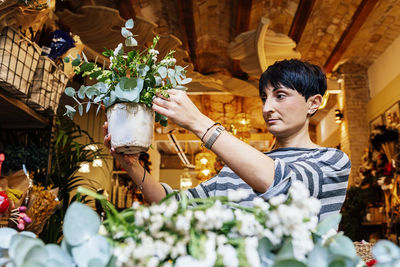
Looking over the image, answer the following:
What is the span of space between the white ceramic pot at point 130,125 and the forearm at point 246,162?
25 cm

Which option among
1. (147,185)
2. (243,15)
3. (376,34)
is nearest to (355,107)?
(376,34)

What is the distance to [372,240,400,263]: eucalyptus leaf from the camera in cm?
48

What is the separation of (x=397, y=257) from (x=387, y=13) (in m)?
6.34

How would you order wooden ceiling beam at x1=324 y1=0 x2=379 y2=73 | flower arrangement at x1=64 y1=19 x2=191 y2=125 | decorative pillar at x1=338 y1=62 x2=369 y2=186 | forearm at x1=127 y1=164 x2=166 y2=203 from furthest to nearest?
decorative pillar at x1=338 y1=62 x2=369 y2=186 < wooden ceiling beam at x1=324 y1=0 x2=379 y2=73 < forearm at x1=127 y1=164 x2=166 y2=203 < flower arrangement at x1=64 y1=19 x2=191 y2=125

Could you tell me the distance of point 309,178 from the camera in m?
0.90

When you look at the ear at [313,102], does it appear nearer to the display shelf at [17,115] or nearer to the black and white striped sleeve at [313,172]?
the black and white striped sleeve at [313,172]

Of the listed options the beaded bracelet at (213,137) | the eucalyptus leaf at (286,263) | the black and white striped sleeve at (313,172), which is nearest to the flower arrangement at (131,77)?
the beaded bracelet at (213,137)

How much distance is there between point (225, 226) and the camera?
0.52 m

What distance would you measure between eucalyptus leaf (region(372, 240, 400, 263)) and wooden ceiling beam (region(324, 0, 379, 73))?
17.6 feet

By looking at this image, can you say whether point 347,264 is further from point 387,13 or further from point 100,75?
point 387,13

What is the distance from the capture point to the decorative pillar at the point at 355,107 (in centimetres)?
798

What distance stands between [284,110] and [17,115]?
1.59 metres

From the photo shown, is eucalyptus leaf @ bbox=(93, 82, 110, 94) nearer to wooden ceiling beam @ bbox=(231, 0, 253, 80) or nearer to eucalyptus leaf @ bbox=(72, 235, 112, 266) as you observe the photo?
eucalyptus leaf @ bbox=(72, 235, 112, 266)

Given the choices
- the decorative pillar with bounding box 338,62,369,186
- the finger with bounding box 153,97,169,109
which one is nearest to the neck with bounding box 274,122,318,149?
the finger with bounding box 153,97,169,109
